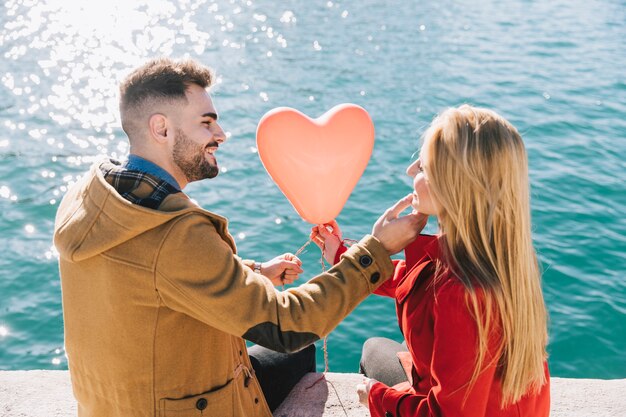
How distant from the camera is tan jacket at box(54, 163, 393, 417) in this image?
238 cm

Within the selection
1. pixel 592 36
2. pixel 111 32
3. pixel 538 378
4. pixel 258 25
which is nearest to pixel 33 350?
pixel 538 378

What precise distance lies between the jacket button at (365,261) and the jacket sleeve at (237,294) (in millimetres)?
16

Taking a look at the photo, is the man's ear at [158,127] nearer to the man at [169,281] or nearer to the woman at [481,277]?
the man at [169,281]

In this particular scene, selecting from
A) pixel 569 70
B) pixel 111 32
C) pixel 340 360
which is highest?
pixel 111 32

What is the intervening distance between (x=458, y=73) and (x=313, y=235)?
9666 mm

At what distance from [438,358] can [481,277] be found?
0.31m

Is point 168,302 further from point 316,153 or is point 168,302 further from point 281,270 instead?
point 316,153

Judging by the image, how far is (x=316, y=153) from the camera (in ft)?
10.4

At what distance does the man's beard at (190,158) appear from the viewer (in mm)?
2701

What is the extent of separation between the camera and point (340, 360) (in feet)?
19.1

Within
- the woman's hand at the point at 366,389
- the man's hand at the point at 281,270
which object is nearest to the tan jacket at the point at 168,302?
the woman's hand at the point at 366,389

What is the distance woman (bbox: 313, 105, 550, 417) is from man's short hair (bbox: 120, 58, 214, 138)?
976 mm

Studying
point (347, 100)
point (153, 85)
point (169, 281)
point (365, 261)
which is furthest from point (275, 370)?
point (347, 100)

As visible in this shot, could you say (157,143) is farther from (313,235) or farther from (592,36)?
(592,36)
